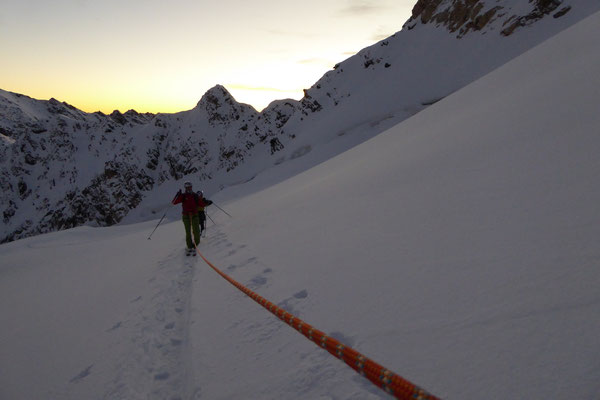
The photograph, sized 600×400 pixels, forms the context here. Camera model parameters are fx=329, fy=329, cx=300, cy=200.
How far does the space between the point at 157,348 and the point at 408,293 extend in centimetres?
322

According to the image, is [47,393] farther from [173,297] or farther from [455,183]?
[455,183]

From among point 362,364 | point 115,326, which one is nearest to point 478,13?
point 115,326

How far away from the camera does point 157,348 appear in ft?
13.8

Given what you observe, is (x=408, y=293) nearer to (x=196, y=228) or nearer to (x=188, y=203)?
(x=196, y=228)

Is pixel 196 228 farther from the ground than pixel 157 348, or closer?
farther from the ground

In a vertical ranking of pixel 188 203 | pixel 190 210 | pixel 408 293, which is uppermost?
pixel 188 203

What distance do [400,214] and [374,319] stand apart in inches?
93.0

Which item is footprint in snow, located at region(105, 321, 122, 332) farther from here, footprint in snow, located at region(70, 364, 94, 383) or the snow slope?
footprint in snow, located at region(70, 364, 94, 383)

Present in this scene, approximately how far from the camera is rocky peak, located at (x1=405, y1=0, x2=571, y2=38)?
133 feet

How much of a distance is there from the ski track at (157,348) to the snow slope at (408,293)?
29mm

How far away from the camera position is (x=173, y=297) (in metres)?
6.07

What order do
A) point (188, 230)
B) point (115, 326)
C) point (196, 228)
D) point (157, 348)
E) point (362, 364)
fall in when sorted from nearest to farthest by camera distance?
1. point (362, 364)
2. point (157, 348)
3. point (115, 326)
4. point (188, 230)
5. point (196, 228)

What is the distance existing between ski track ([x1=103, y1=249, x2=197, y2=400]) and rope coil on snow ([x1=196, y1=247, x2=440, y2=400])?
3.93 ft

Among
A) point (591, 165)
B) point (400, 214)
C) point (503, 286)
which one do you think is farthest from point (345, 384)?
point (591, 165)
